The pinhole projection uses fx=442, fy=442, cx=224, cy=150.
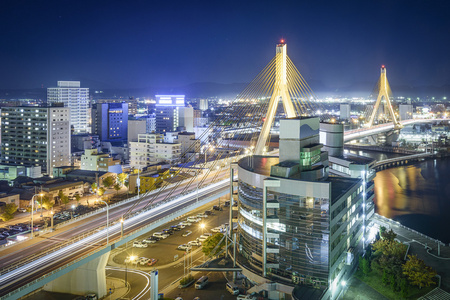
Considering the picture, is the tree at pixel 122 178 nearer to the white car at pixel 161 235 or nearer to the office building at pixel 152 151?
the office building at pixel 152 151

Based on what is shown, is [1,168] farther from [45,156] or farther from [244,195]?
[244,195]

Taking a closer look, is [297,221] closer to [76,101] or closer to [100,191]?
[100,191]

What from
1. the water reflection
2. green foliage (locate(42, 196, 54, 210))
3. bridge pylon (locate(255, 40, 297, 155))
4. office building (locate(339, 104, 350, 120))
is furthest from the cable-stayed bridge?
office building (locate(339, 104, 350, 120))

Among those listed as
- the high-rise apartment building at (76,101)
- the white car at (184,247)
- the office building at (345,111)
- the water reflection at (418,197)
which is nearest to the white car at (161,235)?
the white car at (184,247)

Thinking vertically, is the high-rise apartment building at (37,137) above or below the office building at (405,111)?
below

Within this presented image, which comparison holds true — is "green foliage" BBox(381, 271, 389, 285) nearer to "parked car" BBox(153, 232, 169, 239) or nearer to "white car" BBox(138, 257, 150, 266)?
"white car" BBox(138, 257, 150, 266)

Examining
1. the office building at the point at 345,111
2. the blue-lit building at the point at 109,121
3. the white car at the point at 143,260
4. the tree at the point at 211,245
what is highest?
the office building at the point at 345,111
